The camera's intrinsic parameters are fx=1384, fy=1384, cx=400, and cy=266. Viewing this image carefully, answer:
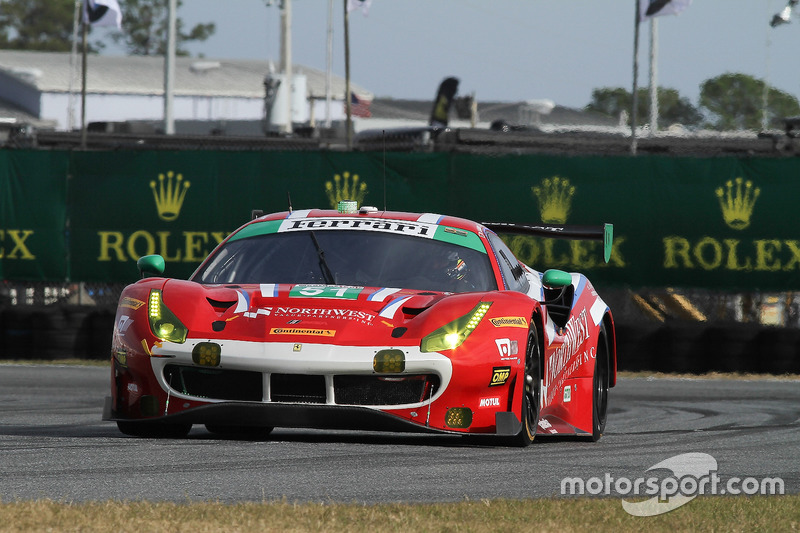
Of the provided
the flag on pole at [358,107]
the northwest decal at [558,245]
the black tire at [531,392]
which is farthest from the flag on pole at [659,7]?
the flag on pole at [358,107]

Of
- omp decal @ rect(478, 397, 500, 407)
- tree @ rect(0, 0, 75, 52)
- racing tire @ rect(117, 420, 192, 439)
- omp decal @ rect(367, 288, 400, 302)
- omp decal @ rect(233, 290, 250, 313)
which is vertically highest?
tree @ rect(0, 0, 75, 52)

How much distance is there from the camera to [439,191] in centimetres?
1623

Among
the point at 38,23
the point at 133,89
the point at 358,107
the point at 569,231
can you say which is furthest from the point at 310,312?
the point at 38,23

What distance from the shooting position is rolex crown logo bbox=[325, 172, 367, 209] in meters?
16.4

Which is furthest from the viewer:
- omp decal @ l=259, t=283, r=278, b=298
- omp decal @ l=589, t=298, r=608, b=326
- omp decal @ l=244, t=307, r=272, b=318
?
omp decal @ l=589, t=298, r=608, b=326

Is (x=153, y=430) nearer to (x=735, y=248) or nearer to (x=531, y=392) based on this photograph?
(x=531, y=392)

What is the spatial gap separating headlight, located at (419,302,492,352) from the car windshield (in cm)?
74

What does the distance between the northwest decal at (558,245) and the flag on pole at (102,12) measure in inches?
491

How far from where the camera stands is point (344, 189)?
53.8 feet

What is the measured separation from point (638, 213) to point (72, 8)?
9052 cm

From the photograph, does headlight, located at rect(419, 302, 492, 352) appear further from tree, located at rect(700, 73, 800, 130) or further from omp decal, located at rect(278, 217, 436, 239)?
tree, located at rect(700, 73, 800, 130)

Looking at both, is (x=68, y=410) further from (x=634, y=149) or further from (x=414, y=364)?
(x=634, y=149)

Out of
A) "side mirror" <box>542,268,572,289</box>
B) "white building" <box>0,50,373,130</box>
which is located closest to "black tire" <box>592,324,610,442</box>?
"side mirror" <box>542,268,572,289</box>

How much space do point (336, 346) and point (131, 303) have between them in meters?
1.17
